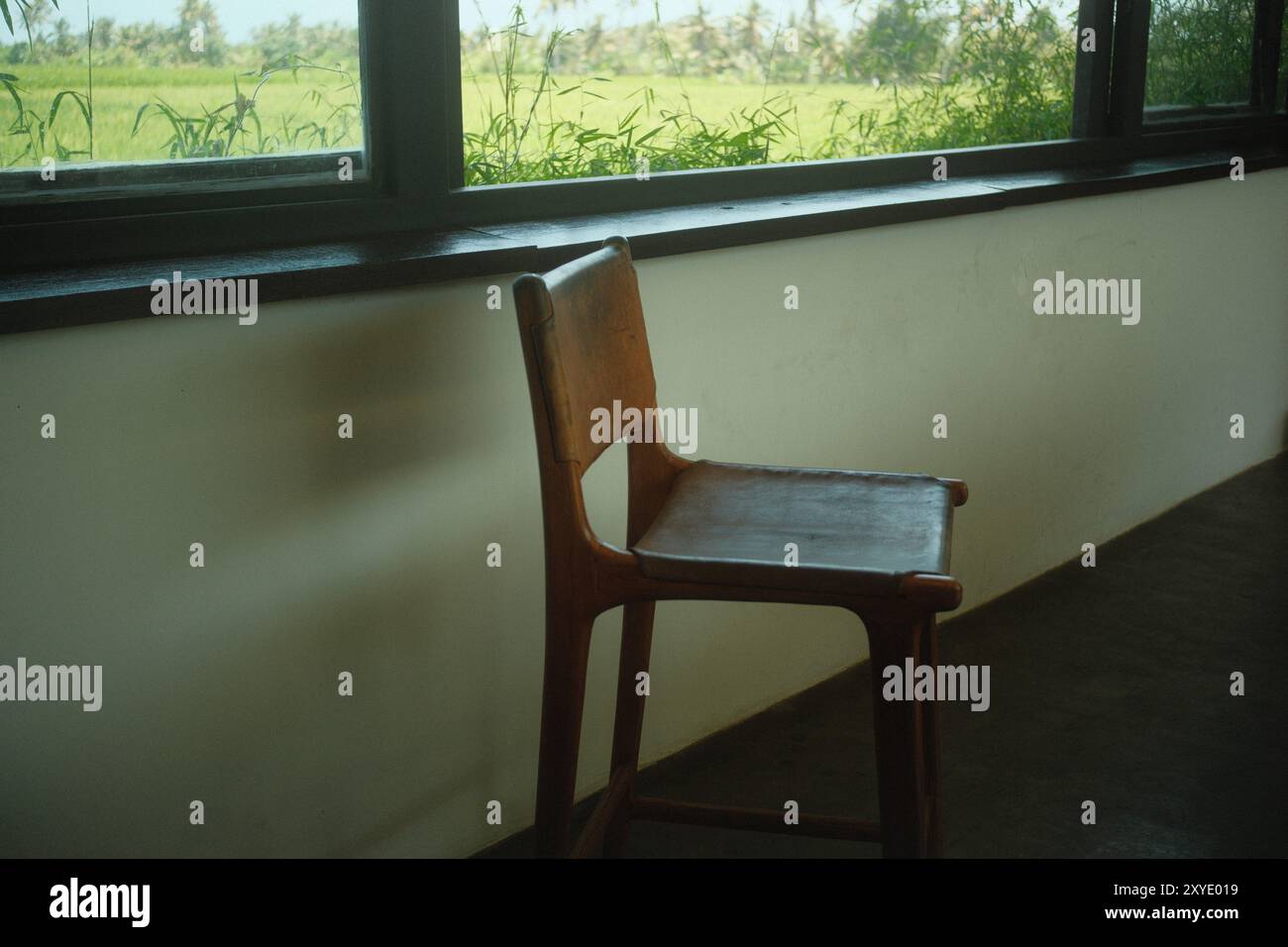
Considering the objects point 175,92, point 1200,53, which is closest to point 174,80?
point 175,92

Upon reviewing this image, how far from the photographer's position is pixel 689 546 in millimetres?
1543

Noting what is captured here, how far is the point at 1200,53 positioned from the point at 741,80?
5.86 feet

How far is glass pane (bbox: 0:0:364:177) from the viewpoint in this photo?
60.2 inches

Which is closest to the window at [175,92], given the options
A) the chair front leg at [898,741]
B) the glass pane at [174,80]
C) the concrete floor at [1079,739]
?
the glass pane at [174,80]

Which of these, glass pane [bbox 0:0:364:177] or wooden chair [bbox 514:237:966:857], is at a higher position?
glass pane [bbox 0:0:364:177]

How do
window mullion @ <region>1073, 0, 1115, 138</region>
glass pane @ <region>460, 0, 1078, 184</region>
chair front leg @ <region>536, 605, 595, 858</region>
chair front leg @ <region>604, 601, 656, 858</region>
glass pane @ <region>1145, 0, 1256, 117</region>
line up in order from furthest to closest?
glass pane @ <region>1145, 0, 1256, 117</region>, window mullion @ <region>1073, 0, 1115, 138</region>, glass pane @ <region>460, 0, 1078, 184</region>, chair front leg @ <region>604, 601, 656, 858</region>, chair front leg @ <region>536, 605, 595, 858</region>

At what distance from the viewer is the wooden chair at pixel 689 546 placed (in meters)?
1.43

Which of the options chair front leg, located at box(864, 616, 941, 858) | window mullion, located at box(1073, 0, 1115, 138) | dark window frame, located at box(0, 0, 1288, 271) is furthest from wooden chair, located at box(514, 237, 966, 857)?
window mullion, located at box(1073, 0, 1115, 138)

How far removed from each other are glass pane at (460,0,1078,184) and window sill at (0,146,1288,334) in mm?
116


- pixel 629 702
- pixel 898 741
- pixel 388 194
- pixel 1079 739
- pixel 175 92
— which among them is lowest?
pixel 1079 739

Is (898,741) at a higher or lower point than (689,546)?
lower

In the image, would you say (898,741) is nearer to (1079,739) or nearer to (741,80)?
(1079,739)

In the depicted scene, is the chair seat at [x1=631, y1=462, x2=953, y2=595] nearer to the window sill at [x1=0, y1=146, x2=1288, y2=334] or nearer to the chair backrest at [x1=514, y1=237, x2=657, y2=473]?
the chair backrest at [x1=514, y1=237, x2=657, y2=473]

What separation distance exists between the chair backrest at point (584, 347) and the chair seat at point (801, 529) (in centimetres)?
14
